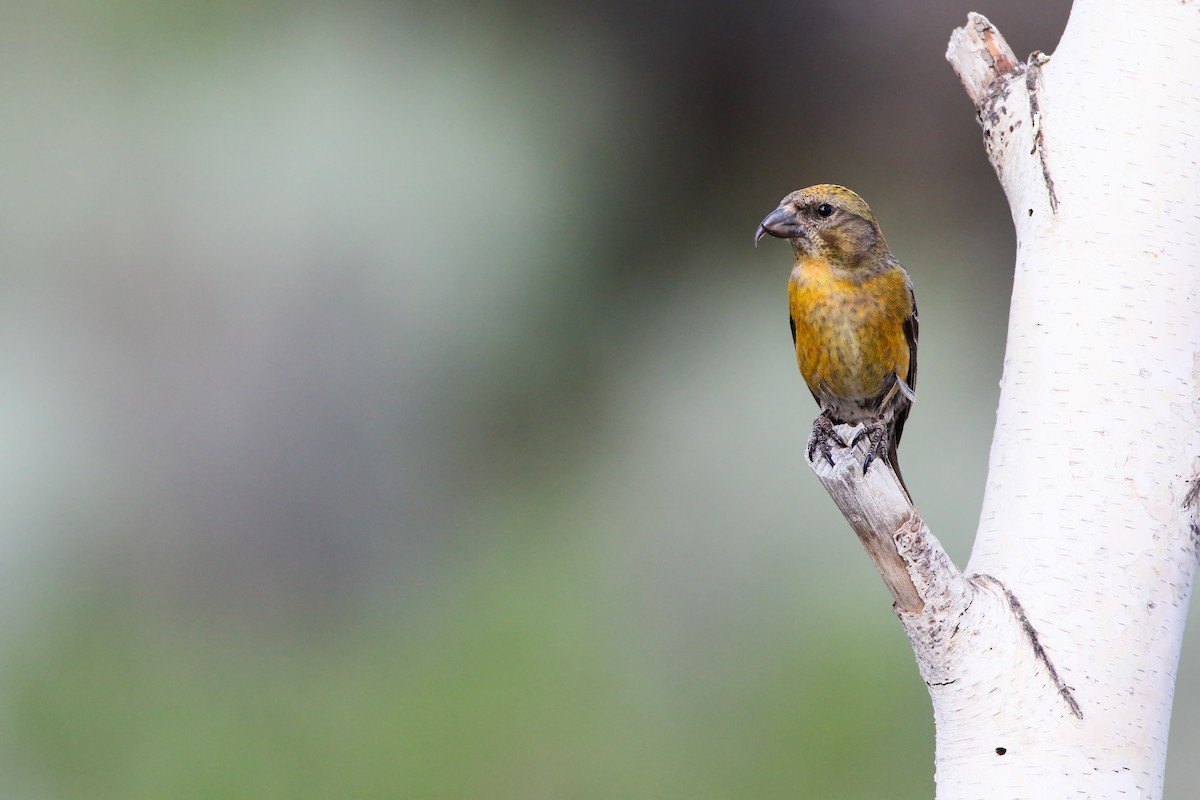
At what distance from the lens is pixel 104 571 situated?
20.1 feet

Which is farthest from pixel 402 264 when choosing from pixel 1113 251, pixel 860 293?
pixel 1113 251

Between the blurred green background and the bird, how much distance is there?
3.00 m

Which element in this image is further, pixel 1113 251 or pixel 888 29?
pixel 888 29

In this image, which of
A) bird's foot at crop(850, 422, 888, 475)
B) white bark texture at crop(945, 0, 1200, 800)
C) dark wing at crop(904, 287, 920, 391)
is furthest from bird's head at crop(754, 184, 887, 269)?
white bark texture at crop(945, 0, 1200, 800)

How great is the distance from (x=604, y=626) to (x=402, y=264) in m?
2.29

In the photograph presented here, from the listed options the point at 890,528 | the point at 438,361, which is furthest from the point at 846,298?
the point at 438,361

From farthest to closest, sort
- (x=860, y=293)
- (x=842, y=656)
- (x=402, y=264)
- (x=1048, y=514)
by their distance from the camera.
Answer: (x=402, y=264)
(x=842, y=656)
(x=860, y=293)
(x=1048, y=514)

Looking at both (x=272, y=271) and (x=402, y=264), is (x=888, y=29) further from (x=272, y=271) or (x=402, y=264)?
(x=272, y=271)

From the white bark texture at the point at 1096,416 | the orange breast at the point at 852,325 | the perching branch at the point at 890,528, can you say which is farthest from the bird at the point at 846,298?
the perching branch at the point at 890,528

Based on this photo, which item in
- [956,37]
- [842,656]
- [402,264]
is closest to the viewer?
[956,37]

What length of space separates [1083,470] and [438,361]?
4.83 meters

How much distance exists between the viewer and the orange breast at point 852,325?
2.95 metres

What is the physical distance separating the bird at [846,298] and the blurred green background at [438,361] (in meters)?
3.00

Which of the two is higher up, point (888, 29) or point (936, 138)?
point (888, 29)
